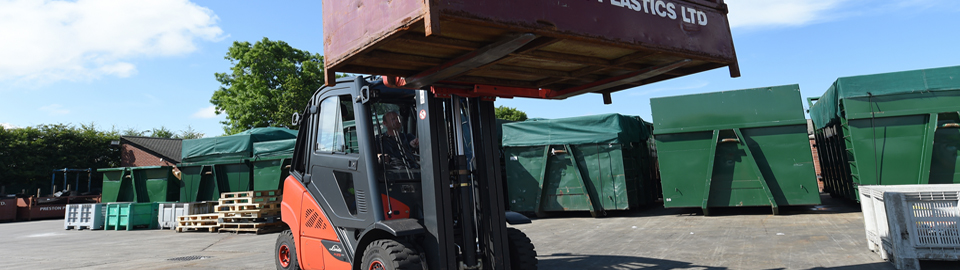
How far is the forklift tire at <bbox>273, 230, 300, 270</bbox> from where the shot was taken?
19.5 feet

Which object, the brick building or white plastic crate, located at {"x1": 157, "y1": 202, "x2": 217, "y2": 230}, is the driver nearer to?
white plastic crate, located at {"x1": 157, "y1": 202, "x2": 217, "y2": 230}

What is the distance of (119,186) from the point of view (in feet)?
57.9

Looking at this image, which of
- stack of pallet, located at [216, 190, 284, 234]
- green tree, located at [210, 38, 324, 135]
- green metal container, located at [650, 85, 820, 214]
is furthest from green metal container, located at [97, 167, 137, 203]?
green metal container, located at [650, 85, 820, 214]

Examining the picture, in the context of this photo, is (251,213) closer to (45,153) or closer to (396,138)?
(396,138)

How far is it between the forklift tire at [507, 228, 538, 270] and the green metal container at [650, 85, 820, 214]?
25.6 feet

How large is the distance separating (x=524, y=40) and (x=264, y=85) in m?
30.9

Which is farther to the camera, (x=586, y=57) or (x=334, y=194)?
(x=334, y=194)

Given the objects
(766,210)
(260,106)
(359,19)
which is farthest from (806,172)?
(260,106)

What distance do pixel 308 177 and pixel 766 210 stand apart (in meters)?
10.3

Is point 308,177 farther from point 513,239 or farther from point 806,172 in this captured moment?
point 806,172

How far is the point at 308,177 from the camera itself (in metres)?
5.47

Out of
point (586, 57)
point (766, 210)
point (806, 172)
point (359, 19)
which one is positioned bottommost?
point (766, 210)

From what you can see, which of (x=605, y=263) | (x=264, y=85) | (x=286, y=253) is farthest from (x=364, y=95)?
(x=264, y=85)

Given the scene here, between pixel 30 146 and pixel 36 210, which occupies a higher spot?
pixel 30 146
